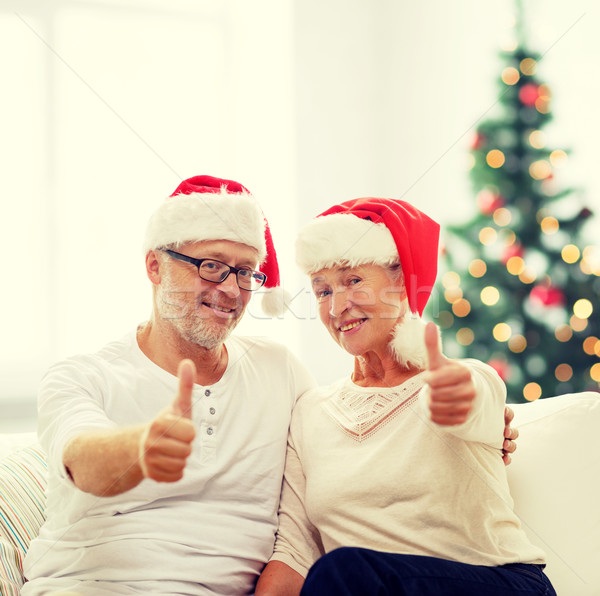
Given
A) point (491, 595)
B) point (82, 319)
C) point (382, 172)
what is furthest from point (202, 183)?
point (382, 172)

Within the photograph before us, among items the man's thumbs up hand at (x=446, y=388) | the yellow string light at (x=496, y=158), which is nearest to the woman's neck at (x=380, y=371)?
the man's thumbs up hand at (x=446, y=388)

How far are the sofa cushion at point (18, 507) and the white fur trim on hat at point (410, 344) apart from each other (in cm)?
106

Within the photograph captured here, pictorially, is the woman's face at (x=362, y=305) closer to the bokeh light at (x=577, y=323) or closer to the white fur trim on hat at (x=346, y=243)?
the white fur trim on hat at (x=346, y=243)

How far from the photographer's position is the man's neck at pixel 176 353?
5.50 feet

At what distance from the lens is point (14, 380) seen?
313 centimetres

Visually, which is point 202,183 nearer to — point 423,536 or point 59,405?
Result: point 59,405

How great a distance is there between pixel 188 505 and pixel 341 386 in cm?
51

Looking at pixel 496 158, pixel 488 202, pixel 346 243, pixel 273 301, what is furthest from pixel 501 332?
pixel 346 243

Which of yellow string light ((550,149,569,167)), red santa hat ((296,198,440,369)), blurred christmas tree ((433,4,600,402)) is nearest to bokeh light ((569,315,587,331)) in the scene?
blurred christmas tree ((433,4,600,402))

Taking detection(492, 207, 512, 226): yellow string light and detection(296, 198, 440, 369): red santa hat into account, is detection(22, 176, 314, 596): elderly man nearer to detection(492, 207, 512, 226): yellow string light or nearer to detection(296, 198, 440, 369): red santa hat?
detection(296, 198, 440, 369): red santa hat

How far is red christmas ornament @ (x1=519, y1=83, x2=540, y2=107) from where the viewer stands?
296 centimetres

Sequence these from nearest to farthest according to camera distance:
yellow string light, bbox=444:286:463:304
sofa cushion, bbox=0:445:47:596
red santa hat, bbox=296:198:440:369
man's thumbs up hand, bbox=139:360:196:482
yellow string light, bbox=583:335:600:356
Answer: man's thumbs up hand, bbox=139:360:196:482, sofa cushion, bbox=0:445:47:596, red santa hat, bbox=296:198:440:369, yellow string light, bbox=583:335:600:356, yellow string light, bbox=444:286:463:304

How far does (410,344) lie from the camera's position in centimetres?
155

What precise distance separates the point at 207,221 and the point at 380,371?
61 centimetres
